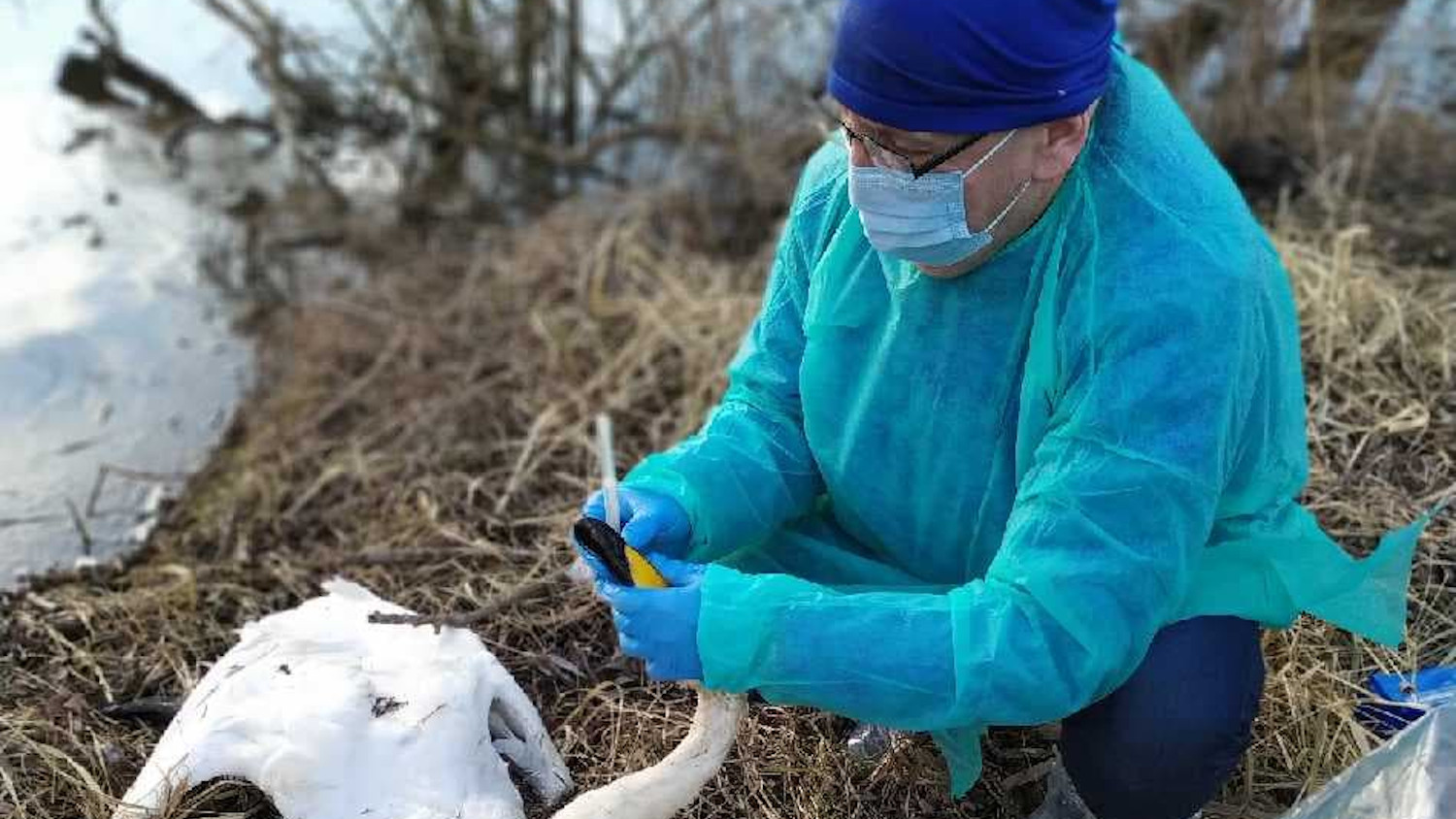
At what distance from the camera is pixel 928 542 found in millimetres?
2051

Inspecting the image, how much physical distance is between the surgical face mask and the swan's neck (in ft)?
2.30

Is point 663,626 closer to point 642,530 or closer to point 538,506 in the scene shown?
point 642,530

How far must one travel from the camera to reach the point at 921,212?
174 cm

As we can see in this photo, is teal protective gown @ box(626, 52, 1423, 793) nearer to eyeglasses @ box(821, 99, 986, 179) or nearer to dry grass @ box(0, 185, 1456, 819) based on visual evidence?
eyeglasses @ box(821, 99, 986, 179)

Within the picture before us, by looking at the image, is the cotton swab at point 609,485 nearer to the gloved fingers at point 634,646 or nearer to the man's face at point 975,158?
the gloved fingers at point 634,646

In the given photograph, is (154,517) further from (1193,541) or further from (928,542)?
(1193,541)

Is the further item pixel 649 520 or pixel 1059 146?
pixel 649 520

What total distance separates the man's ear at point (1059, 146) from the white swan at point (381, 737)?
0.86m

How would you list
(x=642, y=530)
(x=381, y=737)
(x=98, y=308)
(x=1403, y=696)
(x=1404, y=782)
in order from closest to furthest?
(x=1404, y=782), (x=642, y=530), (x=381, y=737), (x=1403, y=696), (x=98, y=308)

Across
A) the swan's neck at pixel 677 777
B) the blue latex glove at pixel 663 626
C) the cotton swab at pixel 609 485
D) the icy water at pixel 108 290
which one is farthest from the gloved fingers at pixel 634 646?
the icy water at pixel 108 290

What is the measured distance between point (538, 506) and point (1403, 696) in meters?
1.76

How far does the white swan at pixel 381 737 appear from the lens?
2.04m

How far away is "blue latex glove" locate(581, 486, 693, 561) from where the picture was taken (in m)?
1.95

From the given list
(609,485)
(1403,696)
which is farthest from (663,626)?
(1403,696)
